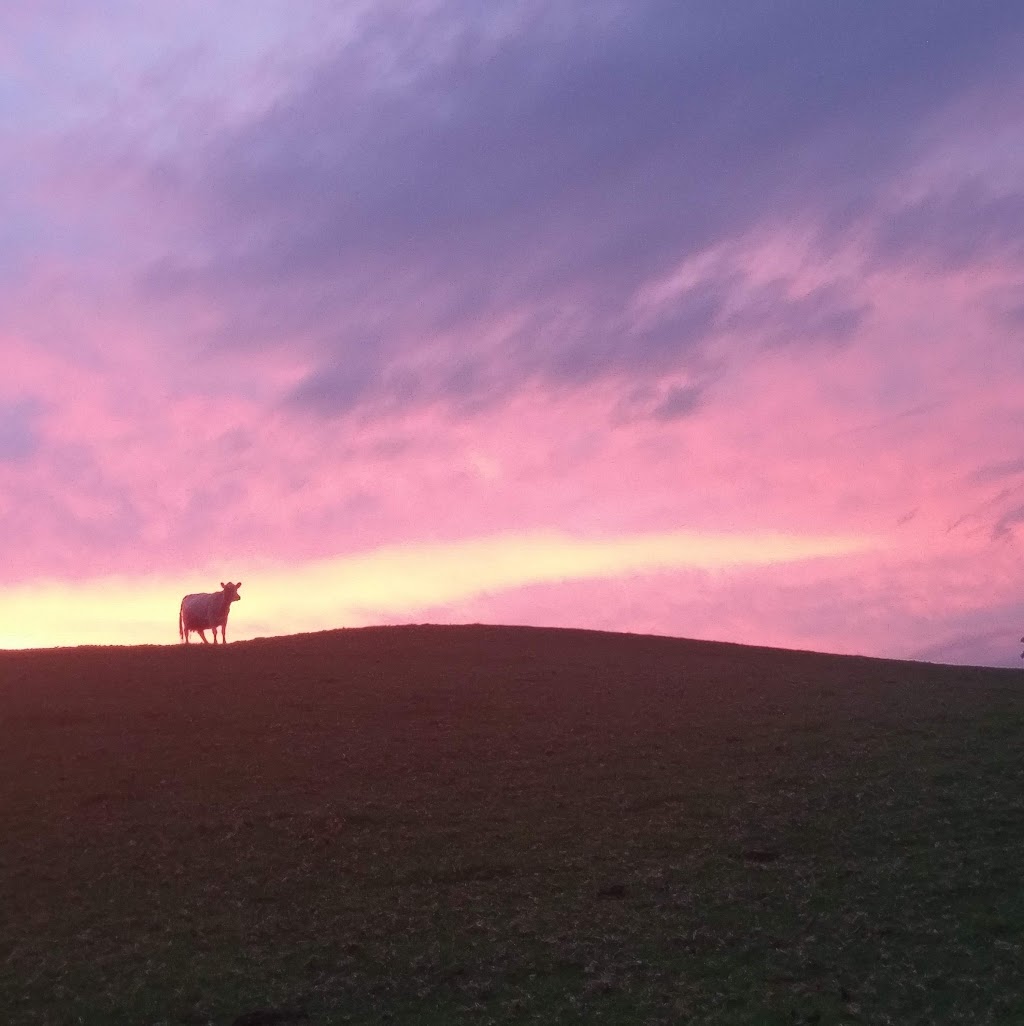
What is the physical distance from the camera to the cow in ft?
150

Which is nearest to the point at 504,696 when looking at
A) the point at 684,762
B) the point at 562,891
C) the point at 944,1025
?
the point at 684,762

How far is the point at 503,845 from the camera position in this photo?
24.2m

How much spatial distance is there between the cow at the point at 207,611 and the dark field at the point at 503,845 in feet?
19.3

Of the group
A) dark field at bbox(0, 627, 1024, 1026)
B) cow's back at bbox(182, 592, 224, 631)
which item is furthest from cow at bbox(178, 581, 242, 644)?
dark field at bbox(0, 627, 1024, 1026)

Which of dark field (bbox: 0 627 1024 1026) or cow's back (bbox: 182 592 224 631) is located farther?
cow's back (bbox: 182 592 224 631)

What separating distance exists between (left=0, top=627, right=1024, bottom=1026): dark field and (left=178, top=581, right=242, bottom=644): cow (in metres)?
5.90

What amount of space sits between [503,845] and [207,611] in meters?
24.4

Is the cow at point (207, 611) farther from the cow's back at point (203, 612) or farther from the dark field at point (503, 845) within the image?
the dark field at point (503, 845)

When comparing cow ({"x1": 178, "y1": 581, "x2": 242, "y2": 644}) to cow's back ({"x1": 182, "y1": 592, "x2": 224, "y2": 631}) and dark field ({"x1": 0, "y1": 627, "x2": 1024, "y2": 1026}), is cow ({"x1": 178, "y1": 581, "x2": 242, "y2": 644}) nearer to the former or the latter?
cow's back ({"x1": 182, "y1": 592, "x2": 224, "y2": 631})

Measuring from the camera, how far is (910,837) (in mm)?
23766

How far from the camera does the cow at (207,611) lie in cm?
4575

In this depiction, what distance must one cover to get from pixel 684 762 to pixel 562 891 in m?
8.39

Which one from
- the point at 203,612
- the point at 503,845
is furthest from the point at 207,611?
the point at 503,845

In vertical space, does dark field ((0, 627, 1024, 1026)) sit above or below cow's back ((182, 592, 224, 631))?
below
